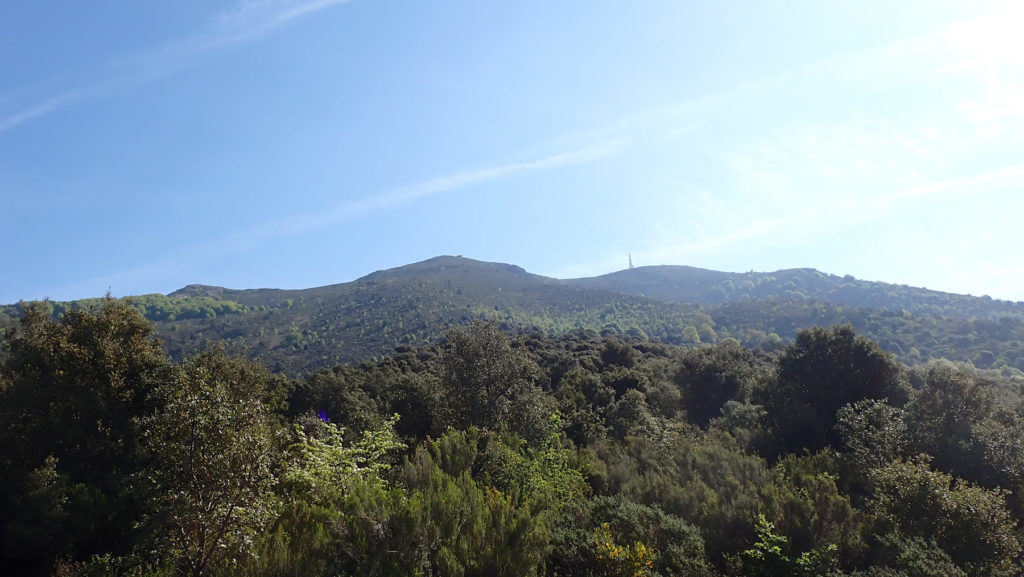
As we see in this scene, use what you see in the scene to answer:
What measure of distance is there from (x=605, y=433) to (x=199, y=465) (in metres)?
21.0

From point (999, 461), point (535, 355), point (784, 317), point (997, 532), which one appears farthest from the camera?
point (784, 317)

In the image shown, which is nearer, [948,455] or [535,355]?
[948,455]

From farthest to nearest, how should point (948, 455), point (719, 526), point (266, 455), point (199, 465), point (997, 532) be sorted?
point (948, 455)
point (719, 526)
point (997, 532)
point (266, 455)
point (199, 465)

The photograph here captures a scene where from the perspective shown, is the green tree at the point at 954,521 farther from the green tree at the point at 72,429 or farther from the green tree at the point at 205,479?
the green tree at the point at 72,429

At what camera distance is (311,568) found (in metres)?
8.48

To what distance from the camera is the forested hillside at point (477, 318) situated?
96562mm

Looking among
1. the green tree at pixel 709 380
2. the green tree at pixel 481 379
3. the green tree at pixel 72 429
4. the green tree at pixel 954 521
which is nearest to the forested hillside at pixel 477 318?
the green tree at pixel 709 380

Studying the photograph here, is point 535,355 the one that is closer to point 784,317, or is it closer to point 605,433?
point 605,433

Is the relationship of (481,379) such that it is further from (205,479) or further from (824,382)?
(824,382)

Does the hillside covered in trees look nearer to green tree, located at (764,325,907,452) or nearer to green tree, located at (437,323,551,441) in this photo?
green tree, located at (437,323,551,441)

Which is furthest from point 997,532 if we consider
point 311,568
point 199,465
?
point 199,465

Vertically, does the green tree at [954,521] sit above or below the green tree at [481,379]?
below

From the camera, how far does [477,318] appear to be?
105m

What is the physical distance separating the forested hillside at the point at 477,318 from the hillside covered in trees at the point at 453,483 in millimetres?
66634
